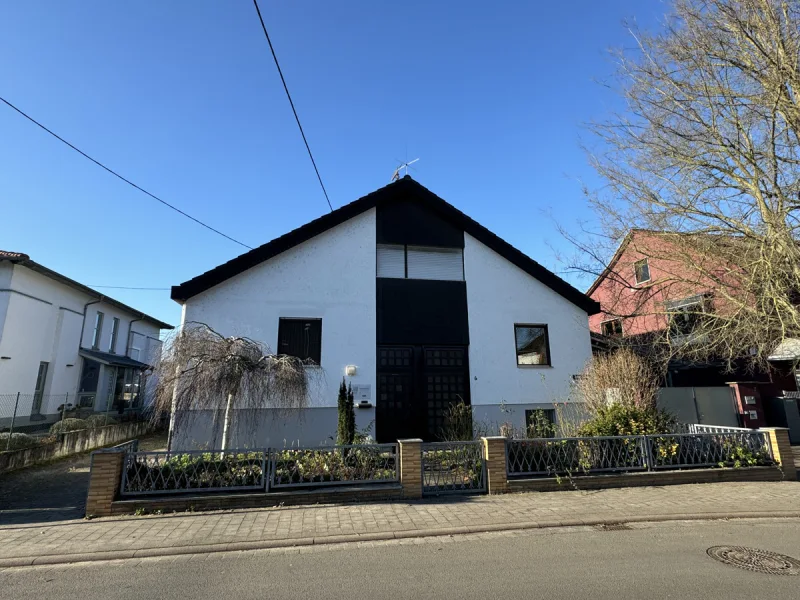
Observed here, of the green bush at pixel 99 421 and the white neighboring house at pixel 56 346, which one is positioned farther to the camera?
the white neighboring house at pixel 56 346

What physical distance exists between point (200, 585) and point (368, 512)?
2937 mm

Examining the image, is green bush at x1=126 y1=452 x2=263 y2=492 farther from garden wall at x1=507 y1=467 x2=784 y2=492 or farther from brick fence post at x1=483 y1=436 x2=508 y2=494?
garden wall at x1=507 y1=467 x2=784 y2=492

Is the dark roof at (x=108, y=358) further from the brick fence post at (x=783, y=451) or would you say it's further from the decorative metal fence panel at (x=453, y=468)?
the brick fence post at (x=783, y=451)

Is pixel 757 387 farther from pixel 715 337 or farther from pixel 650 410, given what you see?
pixel 650 410

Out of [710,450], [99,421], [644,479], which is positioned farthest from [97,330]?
[710,450]

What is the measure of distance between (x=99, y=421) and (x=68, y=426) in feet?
8.17

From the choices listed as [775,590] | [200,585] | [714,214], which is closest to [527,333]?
[714,214]

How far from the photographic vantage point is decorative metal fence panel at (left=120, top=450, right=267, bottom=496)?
24.0 feet

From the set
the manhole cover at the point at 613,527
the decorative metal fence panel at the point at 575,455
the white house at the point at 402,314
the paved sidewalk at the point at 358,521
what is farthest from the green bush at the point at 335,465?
the manhole cover at the point at 613,527

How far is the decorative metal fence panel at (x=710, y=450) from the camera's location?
9016mm

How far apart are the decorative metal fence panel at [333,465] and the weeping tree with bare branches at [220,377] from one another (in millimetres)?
1217

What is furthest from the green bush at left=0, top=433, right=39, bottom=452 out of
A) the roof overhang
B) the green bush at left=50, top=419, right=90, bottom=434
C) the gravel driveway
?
the roof overhang

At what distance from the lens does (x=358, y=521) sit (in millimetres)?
6578

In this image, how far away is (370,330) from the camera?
12453 mm
